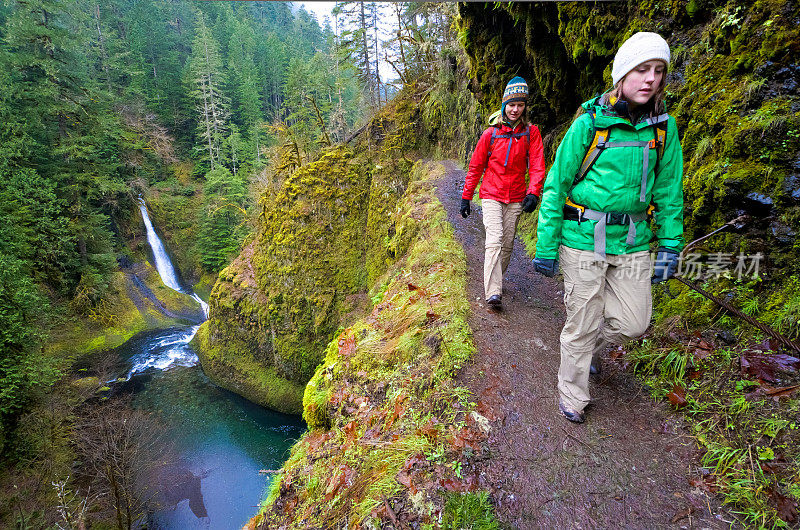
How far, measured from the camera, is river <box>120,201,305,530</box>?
1191 cm

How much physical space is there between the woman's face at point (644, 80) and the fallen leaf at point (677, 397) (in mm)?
2330

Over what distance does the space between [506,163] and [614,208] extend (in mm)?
1901

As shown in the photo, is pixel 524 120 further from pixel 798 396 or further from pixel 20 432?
pixel 20 432

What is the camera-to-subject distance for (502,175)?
4.33 m

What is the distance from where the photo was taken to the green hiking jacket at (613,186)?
2502 millimetres

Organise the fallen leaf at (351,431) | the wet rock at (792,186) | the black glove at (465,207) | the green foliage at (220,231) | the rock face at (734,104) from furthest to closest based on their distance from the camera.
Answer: the green foliage at (220,231) → the black glove at (465,207) → the fallen leaf at (351,431) → the rock face at (734,104) → the wet rock at (792,186)

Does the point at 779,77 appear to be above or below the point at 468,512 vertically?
above

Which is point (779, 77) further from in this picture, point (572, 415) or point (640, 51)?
point (572, 415)

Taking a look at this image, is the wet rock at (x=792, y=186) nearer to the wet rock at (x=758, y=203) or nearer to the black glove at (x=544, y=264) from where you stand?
the wet rock at (x=758, y=203)

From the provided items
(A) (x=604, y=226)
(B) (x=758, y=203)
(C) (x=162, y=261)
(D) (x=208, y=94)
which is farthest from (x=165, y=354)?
(D) (x=208, y=94)

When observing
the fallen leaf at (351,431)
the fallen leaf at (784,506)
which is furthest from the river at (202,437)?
the fallen leaf at (784,506)

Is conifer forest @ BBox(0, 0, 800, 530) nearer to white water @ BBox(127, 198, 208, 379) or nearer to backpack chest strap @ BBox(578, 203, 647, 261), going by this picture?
backpack chest strap @ BBox(578, 203, 647, 261)

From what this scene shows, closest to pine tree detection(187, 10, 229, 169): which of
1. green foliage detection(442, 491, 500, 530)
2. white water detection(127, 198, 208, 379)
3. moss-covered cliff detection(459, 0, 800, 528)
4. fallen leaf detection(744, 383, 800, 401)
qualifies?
white water detection(127, 198, 208, 379)

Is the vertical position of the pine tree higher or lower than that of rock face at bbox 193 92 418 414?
higher
